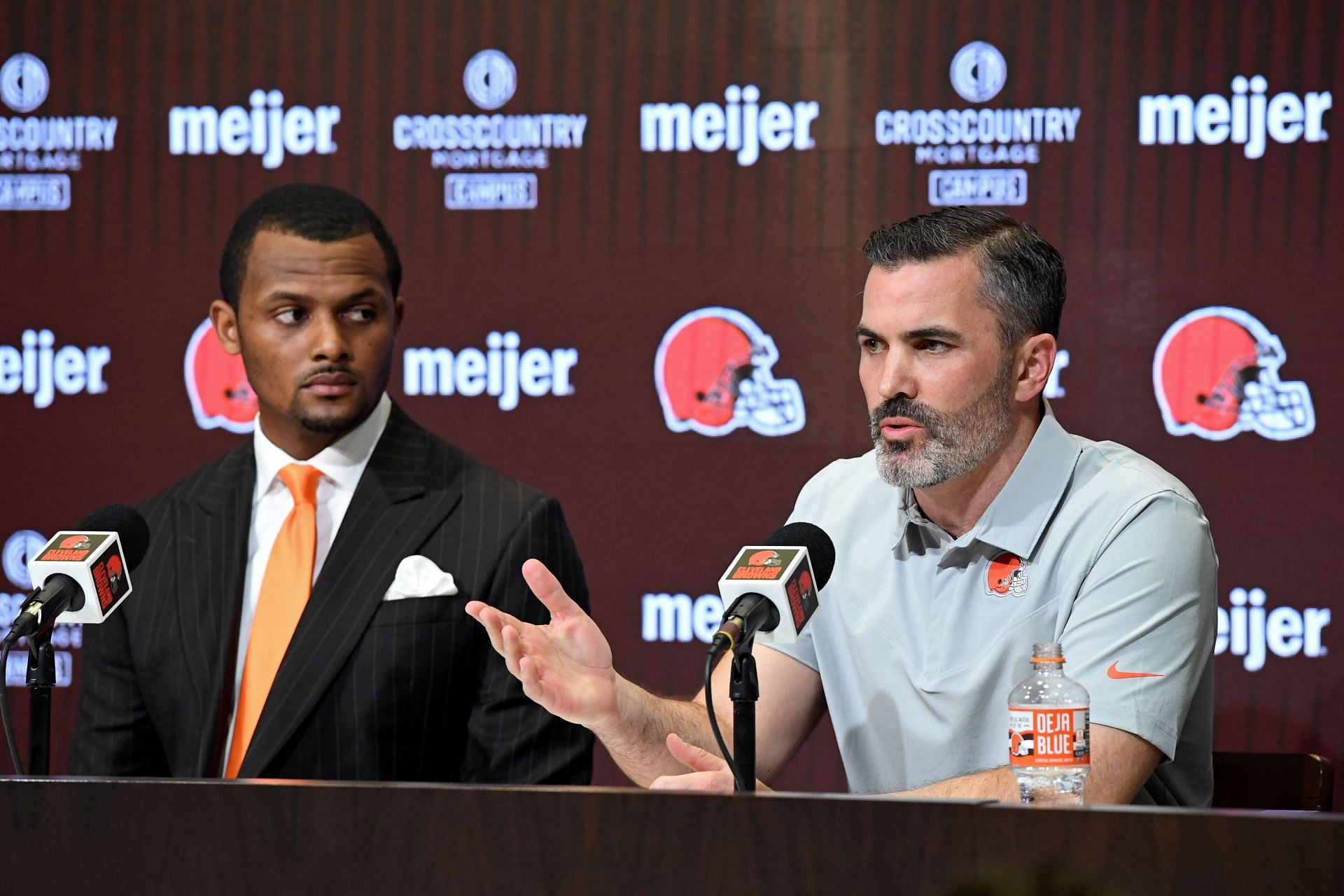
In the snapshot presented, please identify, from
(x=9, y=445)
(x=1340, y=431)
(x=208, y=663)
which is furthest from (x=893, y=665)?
(x=9, y=445)

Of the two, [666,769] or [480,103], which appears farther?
[480,103]

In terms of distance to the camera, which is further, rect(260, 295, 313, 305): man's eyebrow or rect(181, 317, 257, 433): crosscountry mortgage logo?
rect(181, 317, 257, 433): crosscountry mortgage logo

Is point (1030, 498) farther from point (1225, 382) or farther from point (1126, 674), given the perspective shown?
point (1225, 382)

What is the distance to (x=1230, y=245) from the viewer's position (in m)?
3.58

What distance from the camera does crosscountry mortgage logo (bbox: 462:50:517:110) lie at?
3797mm

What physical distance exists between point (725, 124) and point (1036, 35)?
0.78 metres

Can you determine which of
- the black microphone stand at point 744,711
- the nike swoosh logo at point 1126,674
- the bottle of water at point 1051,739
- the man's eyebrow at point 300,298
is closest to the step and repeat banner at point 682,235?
the man's eyebrow at point 300,298

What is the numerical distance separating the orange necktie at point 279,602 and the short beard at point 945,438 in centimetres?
107

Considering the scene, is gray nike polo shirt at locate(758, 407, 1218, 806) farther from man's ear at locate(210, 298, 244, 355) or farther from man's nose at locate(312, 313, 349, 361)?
man's ear at locate(210, 298, 244, 355)

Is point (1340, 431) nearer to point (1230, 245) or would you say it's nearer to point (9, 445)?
point (1230, 245)

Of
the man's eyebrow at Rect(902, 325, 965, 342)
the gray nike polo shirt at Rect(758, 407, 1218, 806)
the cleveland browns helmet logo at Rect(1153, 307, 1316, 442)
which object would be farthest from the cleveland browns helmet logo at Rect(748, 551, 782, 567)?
the cleveland browns helmet logo at Rect(1153, 307, 1316, 442)

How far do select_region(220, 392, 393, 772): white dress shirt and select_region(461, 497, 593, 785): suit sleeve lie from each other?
34cm

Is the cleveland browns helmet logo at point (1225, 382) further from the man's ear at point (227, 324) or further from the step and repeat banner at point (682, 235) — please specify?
the man's ear at point (227, 324)

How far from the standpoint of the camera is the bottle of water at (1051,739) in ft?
6.06
